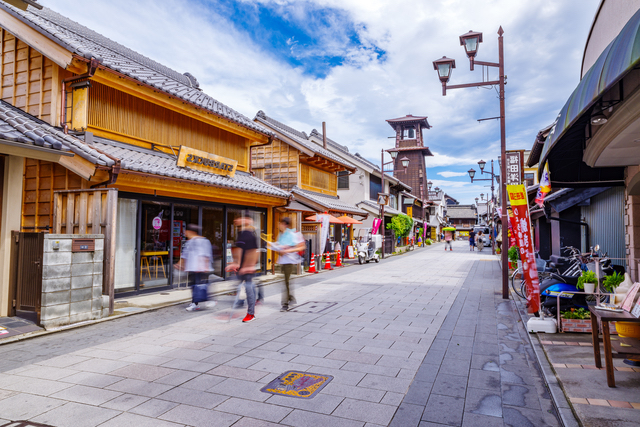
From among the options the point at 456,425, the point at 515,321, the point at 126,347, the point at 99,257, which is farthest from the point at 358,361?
the point at 99,257

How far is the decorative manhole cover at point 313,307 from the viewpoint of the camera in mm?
9031

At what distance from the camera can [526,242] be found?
24.7 feet

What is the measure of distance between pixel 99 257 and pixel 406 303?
280 inches

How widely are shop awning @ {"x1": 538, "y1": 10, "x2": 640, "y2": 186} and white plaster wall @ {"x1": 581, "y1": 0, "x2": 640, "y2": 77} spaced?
1389 millimetres

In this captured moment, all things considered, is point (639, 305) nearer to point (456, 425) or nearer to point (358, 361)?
point (456, 425)

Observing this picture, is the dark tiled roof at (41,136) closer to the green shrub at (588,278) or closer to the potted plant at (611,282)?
the green shrub at (588,278)

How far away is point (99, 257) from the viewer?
7.77m

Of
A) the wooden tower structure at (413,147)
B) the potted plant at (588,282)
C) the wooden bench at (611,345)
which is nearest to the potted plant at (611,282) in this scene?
the potted plant at (588,282)

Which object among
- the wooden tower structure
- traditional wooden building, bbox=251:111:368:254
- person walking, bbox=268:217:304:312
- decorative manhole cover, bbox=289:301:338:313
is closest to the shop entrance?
person walking, bbox=268:217:304:312

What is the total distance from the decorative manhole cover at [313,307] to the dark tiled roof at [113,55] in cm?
677

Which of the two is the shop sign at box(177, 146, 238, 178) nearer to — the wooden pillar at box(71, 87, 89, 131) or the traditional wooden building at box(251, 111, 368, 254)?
the wooden pillar at box(71, 87, 89, 131)

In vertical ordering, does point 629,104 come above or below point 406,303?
above

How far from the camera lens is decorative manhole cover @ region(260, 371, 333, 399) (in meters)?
4.40

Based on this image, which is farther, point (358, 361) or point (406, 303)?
point (406, 303)
